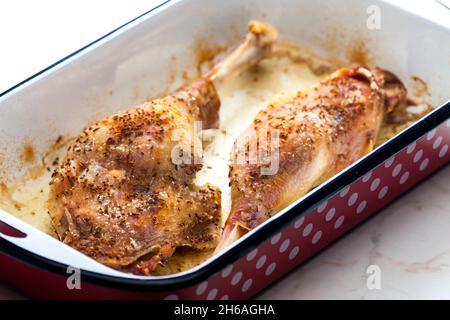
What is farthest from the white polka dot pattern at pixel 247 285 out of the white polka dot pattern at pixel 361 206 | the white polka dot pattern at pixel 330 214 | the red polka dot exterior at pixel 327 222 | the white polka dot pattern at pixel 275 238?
the white polka dot pattern at pixel 361 206

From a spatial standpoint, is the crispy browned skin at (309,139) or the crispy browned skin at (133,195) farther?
the crispy browned skin at (309,139)

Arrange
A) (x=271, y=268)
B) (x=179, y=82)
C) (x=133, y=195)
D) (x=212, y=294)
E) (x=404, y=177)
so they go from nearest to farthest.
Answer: (x=212, y=294)
(x=271, y=268)
(x=133, y=195)
(x=404, y=177)
(x=179, y=82)

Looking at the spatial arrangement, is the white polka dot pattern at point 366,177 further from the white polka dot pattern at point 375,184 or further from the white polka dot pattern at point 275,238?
the white polka dot pattern at point 275,238

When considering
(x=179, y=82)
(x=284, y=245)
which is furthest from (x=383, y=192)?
(x=179, y=82)

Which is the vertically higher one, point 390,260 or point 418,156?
point 418,156

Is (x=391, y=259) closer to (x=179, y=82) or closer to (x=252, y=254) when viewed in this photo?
(x=252, y=254)

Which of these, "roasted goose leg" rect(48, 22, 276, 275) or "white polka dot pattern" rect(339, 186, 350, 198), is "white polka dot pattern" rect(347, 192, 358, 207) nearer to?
"white polka dot pattern" rect(339, 186, 350, 198)
